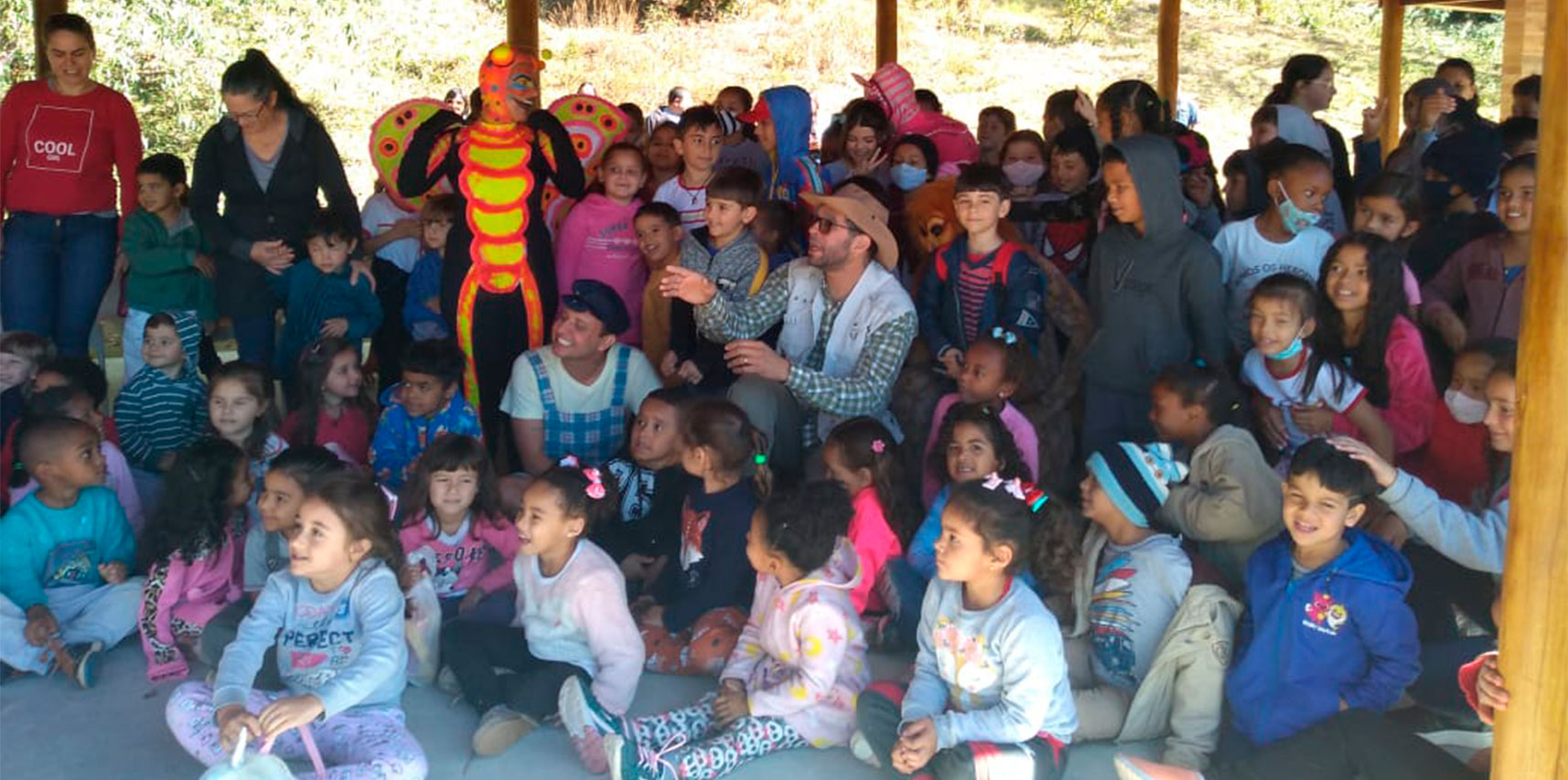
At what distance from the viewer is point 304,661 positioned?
3.44 metres

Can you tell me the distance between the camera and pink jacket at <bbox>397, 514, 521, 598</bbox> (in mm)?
4055

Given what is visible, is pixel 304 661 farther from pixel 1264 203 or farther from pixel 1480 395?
pixel 1264 203

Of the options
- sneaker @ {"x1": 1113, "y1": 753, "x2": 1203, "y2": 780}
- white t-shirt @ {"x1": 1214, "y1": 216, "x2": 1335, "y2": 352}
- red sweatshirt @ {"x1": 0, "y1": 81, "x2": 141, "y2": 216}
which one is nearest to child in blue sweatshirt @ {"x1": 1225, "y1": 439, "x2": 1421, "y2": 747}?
sneaker @ {"x1": 1113, "y1": 753, "x2": 1203, "y2": 780}

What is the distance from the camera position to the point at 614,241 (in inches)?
202

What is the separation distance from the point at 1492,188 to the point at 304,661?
14.8 feet

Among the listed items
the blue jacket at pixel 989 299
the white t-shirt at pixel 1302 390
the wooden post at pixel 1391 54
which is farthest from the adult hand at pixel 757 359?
the wooden post at pixel 1391 54

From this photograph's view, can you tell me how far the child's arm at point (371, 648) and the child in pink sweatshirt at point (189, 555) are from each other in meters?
0.77

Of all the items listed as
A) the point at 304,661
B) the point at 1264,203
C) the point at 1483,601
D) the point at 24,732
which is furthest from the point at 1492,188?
the point at 24,732

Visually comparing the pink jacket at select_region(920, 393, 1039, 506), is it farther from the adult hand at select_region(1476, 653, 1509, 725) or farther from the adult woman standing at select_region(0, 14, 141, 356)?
the adult woman standing at select_region(0, 14, 141, 356)

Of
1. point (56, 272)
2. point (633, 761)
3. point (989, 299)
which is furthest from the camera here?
point (56, 272)

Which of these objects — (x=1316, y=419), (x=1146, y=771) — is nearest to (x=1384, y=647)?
(x=1146, y=771)

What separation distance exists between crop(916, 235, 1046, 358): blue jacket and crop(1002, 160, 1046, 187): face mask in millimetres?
1109

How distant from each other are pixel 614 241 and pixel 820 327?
0.89 meters

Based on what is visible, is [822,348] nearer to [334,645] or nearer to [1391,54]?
[334,645]
